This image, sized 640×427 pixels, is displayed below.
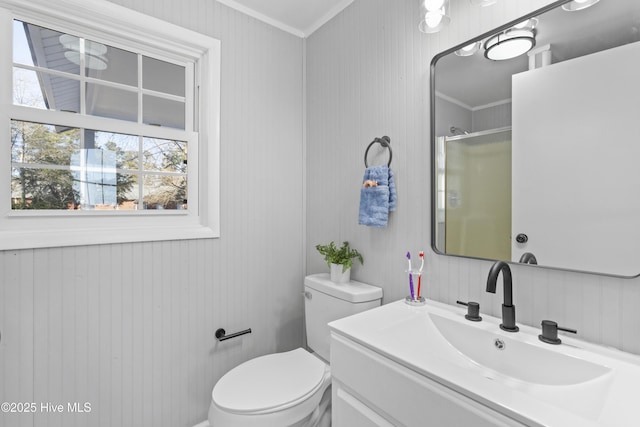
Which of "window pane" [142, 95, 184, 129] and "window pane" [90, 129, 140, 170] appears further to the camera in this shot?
"window pane" [142, 95, 184, 129]

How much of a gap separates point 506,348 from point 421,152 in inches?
31.3

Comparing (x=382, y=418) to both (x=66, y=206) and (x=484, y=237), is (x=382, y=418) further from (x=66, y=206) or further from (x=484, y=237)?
(x=66, y=206)

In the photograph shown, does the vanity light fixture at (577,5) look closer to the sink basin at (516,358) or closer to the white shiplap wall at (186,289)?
the sink basin at (516,358)

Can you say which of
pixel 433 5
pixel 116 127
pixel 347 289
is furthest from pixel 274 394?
pixel 433 5

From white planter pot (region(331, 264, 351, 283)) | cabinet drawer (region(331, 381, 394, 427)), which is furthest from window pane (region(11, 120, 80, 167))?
cabinet drawer (region(331, 381, 394, 427))

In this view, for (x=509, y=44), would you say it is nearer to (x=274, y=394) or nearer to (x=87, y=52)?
(x=274, y=394)

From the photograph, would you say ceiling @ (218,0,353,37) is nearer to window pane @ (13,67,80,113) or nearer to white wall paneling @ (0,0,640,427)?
white wall paneling @ (0,0,640,427)

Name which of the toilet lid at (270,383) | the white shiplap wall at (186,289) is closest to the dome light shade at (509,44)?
the white shiplap wall at (186,289)

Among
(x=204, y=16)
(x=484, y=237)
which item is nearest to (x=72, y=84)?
(x=204, y=16)

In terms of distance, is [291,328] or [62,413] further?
[291,328]

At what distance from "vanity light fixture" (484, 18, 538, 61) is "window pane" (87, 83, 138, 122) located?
1.61 meters

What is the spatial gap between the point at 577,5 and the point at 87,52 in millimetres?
1930

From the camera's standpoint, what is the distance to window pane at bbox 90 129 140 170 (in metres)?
1.37

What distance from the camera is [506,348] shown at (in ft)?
2.96
